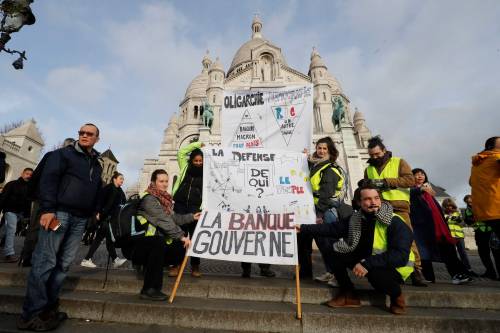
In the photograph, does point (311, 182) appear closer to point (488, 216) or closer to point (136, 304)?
point (488, 216)

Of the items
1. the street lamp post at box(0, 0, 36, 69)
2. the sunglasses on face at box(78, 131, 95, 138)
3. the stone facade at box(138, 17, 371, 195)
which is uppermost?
the stone facade at box(138, 17, 371, 195)

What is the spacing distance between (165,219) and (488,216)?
15.6 ft

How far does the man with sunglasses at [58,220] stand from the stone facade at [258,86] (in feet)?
79.4

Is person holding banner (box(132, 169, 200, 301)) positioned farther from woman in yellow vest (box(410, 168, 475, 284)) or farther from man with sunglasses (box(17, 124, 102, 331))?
woman in yellow vest (box(410, 168, 475, 284))

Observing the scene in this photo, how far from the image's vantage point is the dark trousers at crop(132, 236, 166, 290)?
11.0 ft

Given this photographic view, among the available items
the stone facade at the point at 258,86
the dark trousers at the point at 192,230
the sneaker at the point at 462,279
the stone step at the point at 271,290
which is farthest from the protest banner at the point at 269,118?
the stone facade at the point at 258,86

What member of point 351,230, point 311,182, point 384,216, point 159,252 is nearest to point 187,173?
point 159,252

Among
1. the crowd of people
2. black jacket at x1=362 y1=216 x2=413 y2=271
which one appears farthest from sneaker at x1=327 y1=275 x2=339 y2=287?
black jacket at x1=362 y1=216 x2=413 y2=271

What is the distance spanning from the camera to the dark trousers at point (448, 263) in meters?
4.21

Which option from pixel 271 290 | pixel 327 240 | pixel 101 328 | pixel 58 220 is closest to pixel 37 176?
pixel 58 220

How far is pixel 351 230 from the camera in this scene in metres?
3.32

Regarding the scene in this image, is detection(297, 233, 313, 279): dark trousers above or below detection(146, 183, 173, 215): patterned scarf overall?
below

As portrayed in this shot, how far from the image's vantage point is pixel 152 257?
11.0ft

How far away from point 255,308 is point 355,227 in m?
1.58
